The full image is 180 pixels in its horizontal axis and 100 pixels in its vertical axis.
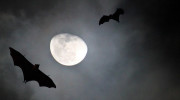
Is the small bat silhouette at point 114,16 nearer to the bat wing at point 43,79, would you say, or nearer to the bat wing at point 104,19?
the bat wing at point 104,19

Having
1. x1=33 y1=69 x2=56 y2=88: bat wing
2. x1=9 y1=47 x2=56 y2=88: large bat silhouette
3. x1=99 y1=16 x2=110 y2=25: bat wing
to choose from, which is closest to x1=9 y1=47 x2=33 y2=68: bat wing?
x1=9 y1=47 x2=56 y2=88: large bat silhouette

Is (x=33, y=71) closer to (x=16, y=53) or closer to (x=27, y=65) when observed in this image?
(x=27, y=65)

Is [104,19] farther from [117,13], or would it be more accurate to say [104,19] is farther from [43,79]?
[43,79]

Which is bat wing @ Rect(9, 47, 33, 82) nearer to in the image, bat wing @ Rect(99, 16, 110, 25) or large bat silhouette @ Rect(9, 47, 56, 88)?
large bat silhouette @ Rect(9, 47, 56, 88)

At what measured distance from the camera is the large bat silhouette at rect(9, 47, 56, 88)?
2390cm

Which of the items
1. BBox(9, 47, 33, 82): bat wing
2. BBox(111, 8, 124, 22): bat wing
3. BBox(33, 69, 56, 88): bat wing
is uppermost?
BBox(111, 8, 124, 22): bat wing

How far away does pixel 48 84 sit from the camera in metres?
25.4

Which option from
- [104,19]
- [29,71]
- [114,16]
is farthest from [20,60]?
[114,16]

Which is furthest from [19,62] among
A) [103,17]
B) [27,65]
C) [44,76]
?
[103,17]

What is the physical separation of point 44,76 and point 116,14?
460 inches

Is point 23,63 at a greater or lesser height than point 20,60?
lesser

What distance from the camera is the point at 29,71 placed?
24.8 m

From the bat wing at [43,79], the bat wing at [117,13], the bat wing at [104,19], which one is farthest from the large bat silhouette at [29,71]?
the bat wing at [117,13]

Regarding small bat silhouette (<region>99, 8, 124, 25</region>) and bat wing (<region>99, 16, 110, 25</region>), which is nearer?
small bat silhouette (<region>99, 8, 124, 25</region>)
